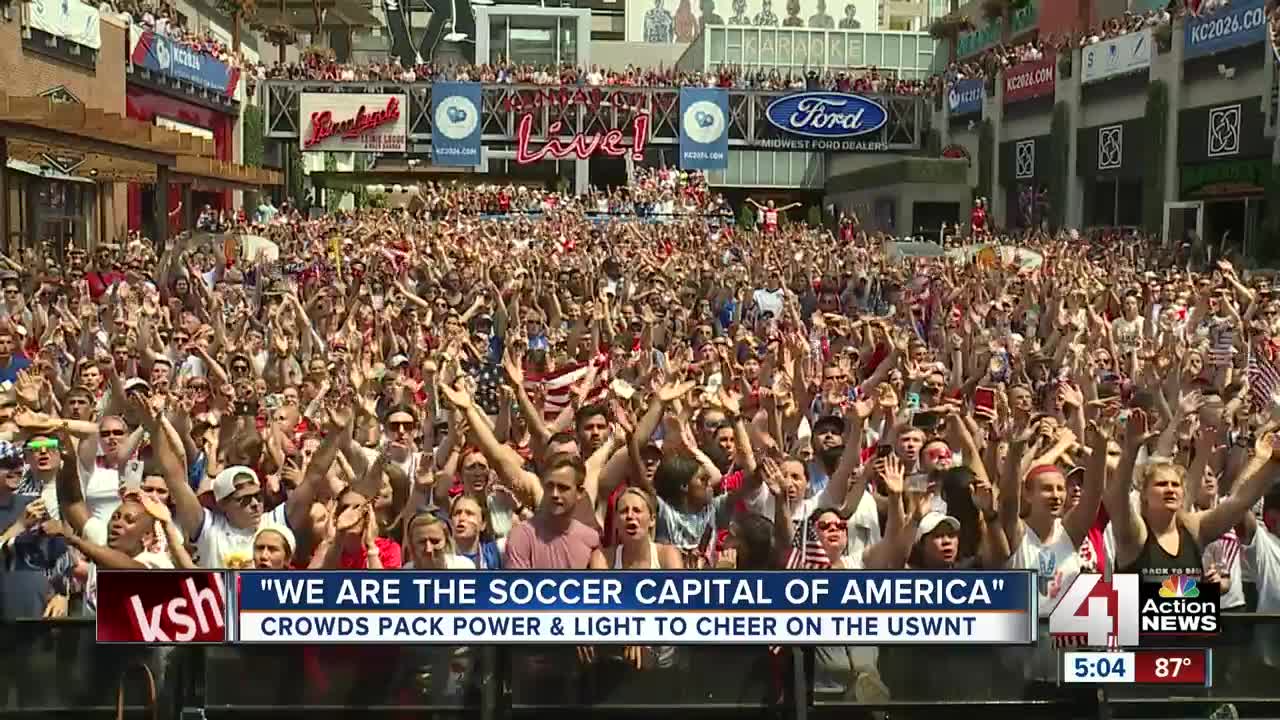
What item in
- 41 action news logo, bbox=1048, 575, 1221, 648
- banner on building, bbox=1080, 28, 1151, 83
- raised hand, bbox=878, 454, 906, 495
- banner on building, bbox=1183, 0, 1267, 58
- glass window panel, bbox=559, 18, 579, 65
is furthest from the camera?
glass window panel, bbox=559, 18, 579, 65

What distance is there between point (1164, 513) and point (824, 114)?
47.2 metres

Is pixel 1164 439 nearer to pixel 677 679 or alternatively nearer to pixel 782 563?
pixel 782 563

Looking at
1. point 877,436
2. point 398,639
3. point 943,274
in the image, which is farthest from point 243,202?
point 398,639

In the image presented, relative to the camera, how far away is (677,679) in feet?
19.1

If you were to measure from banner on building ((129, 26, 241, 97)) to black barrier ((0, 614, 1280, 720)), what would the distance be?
120 ft

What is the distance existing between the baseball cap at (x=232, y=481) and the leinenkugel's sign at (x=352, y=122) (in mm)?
44771

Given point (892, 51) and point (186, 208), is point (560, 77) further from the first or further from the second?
point (892, 51)

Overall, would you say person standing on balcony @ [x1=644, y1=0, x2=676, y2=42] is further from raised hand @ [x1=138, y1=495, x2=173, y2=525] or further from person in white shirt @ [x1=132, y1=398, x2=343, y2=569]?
raised hand @ [x1=138, y1=495, x2=173, y2=525]

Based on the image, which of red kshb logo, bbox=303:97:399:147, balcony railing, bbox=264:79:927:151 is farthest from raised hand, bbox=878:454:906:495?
balcony railing, bbox=264:79:927:151

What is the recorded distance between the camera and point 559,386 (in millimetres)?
11547

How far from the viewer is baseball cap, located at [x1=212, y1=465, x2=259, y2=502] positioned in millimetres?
7145

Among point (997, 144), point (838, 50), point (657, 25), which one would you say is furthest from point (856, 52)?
point (657, 25)

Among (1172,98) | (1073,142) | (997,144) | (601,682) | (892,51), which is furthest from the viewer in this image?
(892,51)

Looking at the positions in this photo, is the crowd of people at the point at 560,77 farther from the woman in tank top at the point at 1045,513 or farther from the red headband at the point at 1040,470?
the woman in tank top at the point at 1045,513
